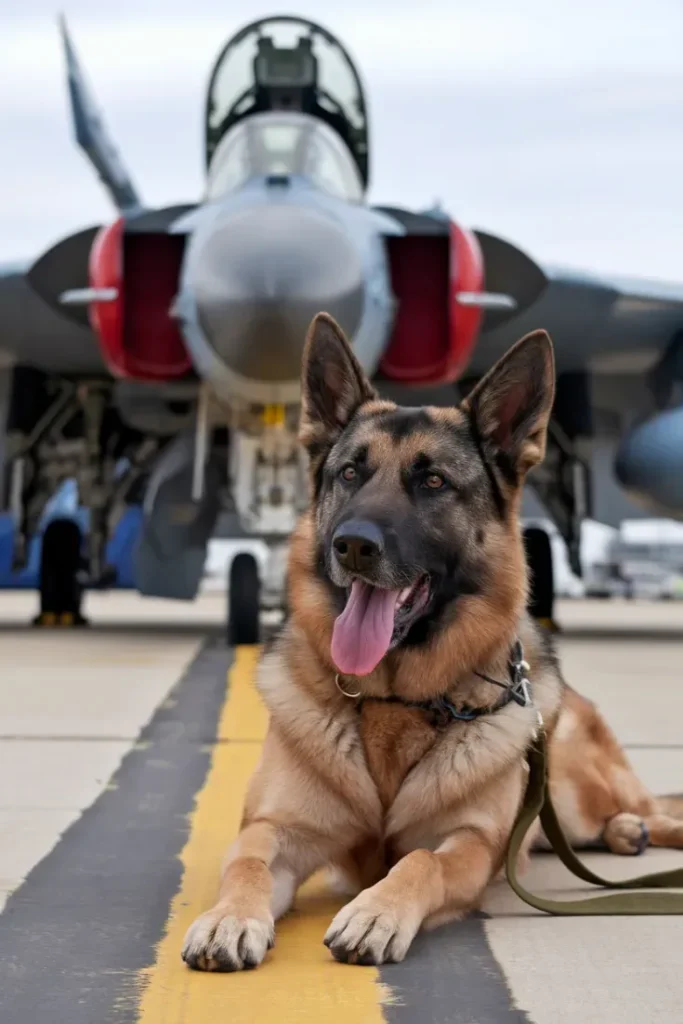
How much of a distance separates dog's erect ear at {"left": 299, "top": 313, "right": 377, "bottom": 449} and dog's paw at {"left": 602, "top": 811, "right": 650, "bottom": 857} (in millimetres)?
1308

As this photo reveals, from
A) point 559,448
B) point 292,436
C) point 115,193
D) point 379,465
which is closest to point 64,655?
point 292,436

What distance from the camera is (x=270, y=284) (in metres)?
8.05

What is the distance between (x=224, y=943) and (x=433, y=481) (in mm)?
1143

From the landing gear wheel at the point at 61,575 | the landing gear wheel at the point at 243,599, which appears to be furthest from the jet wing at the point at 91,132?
the landing gear wheel at the point at 243,599

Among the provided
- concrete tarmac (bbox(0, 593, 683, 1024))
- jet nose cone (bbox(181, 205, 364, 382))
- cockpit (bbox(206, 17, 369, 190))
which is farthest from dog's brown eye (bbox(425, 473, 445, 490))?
cockpit (bbox(206, 17, 369, 190))

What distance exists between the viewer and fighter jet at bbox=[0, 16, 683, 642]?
8484 mm

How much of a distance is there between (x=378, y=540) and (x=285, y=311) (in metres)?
5.46

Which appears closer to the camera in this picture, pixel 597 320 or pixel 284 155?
pixel 284 155

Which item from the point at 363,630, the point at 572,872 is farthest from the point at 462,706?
the point at 572,872

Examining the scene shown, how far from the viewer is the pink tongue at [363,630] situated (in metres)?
2.90

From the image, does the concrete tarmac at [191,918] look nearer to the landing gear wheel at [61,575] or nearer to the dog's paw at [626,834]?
the dog's paw at [626,834]

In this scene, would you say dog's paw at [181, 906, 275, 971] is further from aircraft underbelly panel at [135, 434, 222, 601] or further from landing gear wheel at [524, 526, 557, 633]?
landing gear wheel at [524, 526, 557, 633]

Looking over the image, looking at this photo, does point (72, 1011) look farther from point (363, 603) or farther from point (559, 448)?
point (559, 448)

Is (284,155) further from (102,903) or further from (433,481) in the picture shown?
(102,903)
